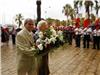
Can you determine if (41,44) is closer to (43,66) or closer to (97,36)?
(43,66)

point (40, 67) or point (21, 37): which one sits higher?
point (21, 37)

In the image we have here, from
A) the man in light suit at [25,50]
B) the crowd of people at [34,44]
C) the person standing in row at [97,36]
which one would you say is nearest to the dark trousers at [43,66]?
the crowd of people at [34,44]

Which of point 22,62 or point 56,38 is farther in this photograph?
point 56,38

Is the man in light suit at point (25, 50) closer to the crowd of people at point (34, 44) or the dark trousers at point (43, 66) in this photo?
the crowd of people at point (34, 44)

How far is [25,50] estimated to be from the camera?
6.25 metres

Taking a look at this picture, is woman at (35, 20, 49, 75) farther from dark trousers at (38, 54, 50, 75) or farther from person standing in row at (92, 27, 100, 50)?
person standing in row at (92, 27, 100, 50)

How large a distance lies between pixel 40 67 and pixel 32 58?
99cm

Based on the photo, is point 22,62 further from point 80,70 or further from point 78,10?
point 78,10

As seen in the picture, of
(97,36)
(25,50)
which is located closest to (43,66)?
(25,50)

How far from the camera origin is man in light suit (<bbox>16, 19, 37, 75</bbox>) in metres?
6.29

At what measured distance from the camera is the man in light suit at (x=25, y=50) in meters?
6.29

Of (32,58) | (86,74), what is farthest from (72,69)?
(32,58)

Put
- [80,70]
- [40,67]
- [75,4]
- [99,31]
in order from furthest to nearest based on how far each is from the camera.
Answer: [75,4]
[99,31]
[80,70]
[40,67]

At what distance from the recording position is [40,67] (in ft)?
24.1
